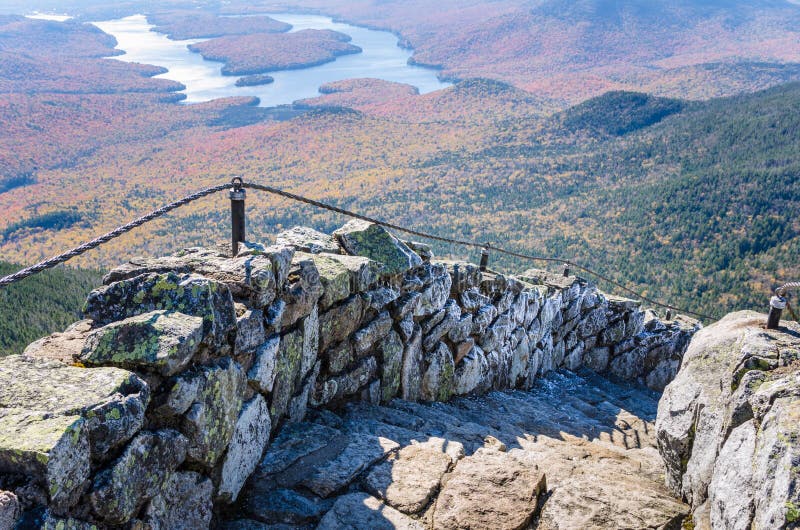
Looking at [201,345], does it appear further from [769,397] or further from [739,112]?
[739,112]

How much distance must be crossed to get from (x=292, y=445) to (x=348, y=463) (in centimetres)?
84

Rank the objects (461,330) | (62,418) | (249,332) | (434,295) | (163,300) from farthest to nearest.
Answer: (461,330) < (434,295) < (249,332) < (163,300) < (62,418)

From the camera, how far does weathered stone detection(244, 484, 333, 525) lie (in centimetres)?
734

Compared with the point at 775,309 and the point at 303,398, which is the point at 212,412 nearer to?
the point at 303,398

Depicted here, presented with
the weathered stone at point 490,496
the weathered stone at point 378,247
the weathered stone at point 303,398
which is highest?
the weathered stone at point 378,247

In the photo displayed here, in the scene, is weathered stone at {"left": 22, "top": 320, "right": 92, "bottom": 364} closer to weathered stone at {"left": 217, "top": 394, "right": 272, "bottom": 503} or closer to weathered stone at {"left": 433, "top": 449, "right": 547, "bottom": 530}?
weathered stone at {"left": 217, "top": 394, "right": 272, "bottom": 503}

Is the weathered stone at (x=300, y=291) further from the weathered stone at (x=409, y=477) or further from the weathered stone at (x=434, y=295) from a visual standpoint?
the weathered stone at (x=434, y=295)

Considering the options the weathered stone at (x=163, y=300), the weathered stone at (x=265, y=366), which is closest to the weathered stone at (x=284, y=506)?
the weathered stone at (x=265, y=366)

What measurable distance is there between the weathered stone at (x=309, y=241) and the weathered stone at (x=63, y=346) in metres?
4.17

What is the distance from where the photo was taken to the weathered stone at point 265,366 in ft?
26.5

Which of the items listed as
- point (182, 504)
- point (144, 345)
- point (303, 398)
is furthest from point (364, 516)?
point (144, 345)

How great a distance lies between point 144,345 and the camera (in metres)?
6.45

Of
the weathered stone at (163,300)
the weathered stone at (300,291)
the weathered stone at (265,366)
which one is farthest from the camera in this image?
the weathered stone at (300,291)

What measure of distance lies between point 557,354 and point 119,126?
7689 inches
